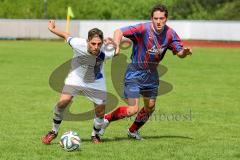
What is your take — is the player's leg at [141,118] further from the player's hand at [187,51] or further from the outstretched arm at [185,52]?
Answer: the player's hand at [187,51]

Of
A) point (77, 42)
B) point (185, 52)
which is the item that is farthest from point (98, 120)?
point (185, 52)

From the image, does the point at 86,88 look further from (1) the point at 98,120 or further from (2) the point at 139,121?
(2) the point at 139,121

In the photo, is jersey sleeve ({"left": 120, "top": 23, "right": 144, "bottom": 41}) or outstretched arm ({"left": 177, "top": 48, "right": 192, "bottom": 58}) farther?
jersey sleeve ({"left": 120, "top": 23, "right": 144, "bottom": 41})

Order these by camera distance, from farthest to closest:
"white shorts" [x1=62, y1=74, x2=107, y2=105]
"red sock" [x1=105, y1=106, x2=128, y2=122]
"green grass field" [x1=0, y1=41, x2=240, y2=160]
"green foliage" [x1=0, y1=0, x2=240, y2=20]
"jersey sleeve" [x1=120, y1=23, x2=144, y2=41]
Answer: "green foliage" [x1=0, y1=0, x2=240, y2=20], "red sock" [x1=105, y1=106, x2=128, y2=122], "jersey sleeve" [x1=120, y1=23, x2=144, y2=41], "white shorts" [x1=62, y1=74, x2=107, y2=105], "green grass field" [x1=0, y1=41, x2=240, y2=160]

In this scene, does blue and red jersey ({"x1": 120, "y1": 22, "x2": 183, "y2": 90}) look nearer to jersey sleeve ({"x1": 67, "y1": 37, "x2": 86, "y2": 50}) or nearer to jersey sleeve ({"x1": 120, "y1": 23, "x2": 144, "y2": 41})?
jersey sleeve ({"x1": 120, "y1": 23, "x2": 144, "y2": 41})

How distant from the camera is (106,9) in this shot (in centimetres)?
7150

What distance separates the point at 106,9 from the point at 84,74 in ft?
206

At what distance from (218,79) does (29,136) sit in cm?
1347

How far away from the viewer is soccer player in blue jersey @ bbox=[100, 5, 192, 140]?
9.59 meters

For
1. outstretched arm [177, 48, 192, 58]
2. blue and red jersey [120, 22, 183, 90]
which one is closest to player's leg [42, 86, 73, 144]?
blue and red jersey [120, 22, 183, 90]

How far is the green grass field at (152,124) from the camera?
8484 mm

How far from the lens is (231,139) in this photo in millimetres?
10039

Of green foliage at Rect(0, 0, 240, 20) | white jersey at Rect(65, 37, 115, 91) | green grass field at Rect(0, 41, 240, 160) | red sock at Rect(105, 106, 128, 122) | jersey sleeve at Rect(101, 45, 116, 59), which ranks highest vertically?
jersey sleeve at Rect(101, 45, 116, 59)

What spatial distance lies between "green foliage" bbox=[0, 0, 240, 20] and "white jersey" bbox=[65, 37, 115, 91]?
2341 inches
